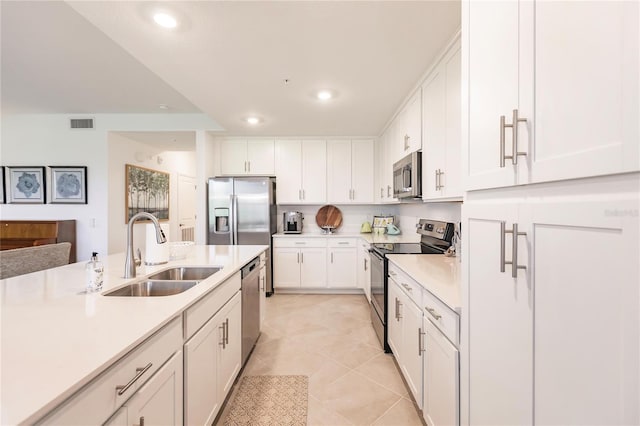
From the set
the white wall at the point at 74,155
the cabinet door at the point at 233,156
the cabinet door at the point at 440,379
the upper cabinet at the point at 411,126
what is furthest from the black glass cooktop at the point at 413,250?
the white wall at the point at 74,155

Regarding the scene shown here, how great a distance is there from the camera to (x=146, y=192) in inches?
199

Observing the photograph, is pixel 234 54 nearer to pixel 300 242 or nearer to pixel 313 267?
pixel 300 242

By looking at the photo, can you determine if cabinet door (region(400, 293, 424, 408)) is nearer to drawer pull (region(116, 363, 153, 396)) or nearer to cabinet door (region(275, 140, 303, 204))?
drawer pull (region(116, 363, 153, 396))

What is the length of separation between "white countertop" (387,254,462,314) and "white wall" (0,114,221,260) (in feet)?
13.3

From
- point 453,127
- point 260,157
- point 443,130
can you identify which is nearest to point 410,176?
point 443,130

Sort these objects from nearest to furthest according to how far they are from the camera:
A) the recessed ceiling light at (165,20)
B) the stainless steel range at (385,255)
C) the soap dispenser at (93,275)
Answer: the soap dispenser at (93,275) → the recessed ceiling light at (165,20) → the stainless steel range at (385,255)

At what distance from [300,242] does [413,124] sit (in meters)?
2.38

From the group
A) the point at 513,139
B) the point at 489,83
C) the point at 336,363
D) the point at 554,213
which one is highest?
the point at 489,83

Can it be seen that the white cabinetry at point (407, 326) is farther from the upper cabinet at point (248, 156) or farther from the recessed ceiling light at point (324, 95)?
the upper cabinet at point (248, 156)

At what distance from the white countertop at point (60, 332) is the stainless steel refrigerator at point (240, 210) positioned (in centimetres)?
254

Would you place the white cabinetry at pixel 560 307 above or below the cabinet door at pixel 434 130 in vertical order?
below

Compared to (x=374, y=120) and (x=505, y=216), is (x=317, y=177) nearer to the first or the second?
(x=374, y=120)

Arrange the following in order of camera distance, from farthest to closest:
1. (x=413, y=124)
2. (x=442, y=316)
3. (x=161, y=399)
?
1. (x=413, y=124)
2. (x=442, y=316)
3. (x=161, y=399)

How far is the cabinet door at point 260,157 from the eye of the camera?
4504 millimetres
